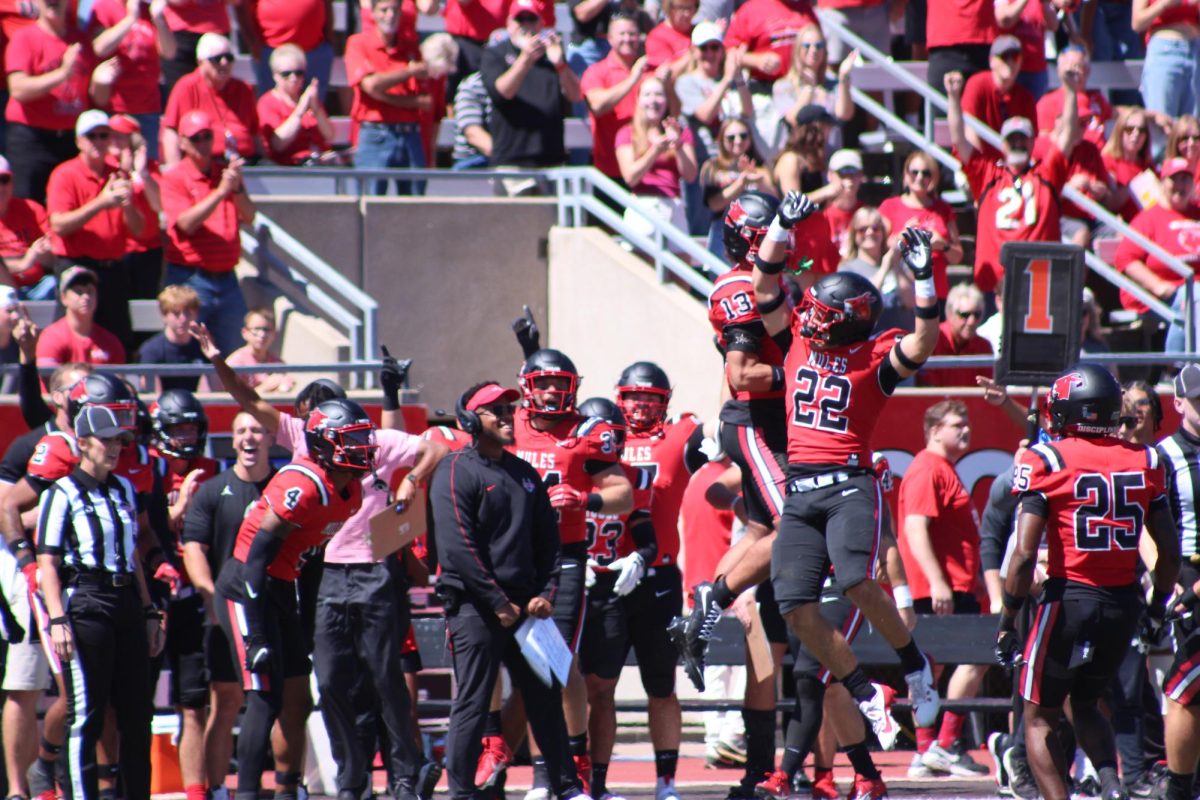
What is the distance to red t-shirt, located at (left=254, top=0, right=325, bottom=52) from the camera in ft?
50.1

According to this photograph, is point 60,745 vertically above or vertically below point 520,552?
below

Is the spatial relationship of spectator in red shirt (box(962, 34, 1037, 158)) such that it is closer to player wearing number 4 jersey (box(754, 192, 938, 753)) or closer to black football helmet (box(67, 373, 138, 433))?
player wearing number 4 jersey (box(754, 192, 938, 753))

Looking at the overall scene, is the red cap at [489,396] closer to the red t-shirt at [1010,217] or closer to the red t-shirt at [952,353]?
the red t-shirt at [952,353]

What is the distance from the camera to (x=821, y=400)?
9477 mm

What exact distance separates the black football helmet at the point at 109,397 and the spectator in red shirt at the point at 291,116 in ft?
15.6

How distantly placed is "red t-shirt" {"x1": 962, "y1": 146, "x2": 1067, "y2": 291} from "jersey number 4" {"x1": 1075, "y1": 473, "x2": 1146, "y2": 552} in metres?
4.93

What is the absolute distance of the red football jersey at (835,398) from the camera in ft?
30.9

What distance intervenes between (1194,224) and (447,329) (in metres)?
5.66

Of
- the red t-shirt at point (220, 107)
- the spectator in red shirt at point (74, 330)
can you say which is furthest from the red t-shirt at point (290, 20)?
the spectator in red shirt at point (74, 330)

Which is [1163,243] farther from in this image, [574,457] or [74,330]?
[74,330]

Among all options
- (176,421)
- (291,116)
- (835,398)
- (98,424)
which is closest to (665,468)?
(835,398)

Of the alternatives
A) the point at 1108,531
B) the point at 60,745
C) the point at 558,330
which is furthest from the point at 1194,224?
the point at 60,745

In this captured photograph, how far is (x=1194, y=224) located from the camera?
14812 mm

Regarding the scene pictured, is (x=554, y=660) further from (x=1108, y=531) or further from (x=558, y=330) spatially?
(x=558, y=330)
